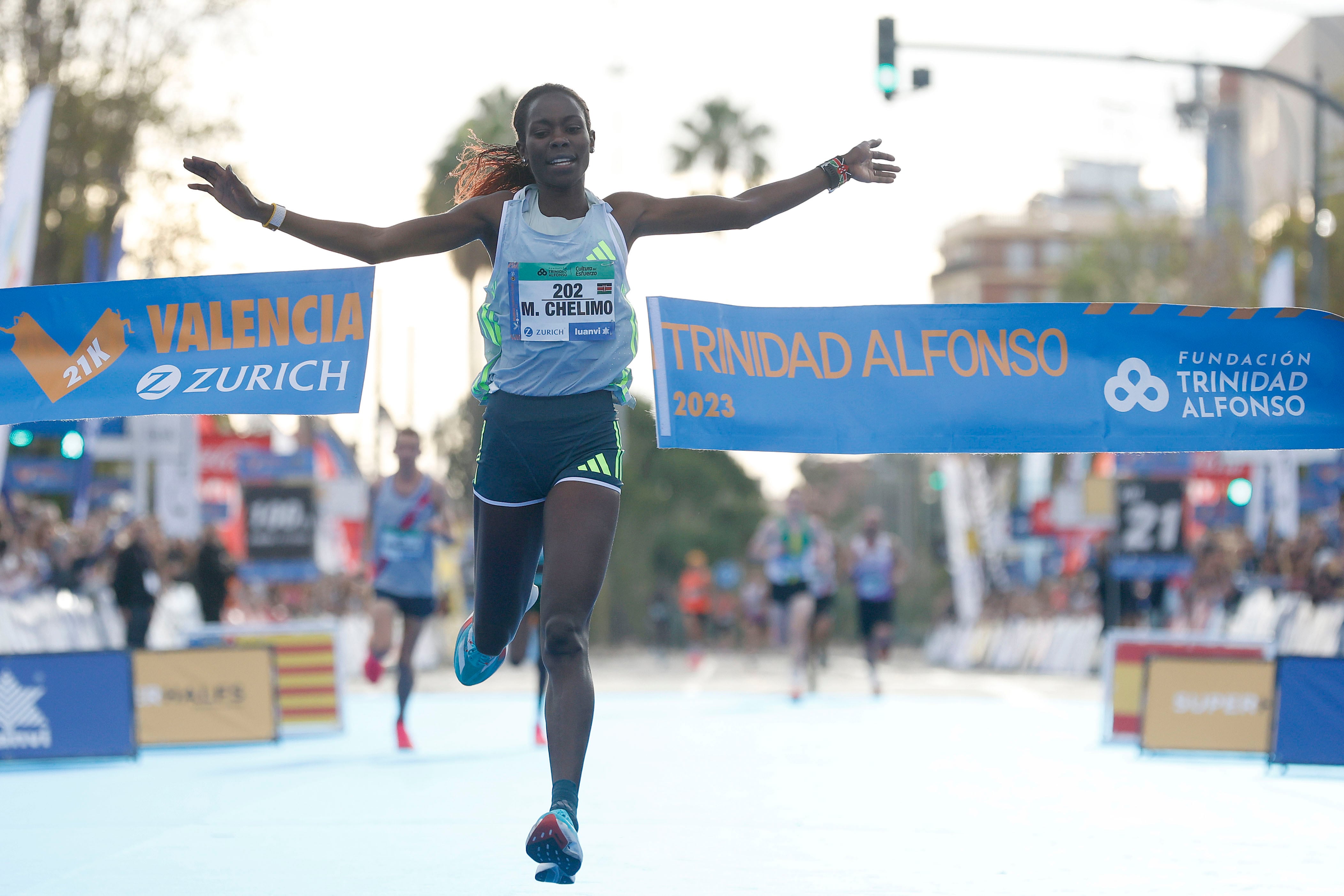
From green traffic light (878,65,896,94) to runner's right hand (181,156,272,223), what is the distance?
11642 millimetres

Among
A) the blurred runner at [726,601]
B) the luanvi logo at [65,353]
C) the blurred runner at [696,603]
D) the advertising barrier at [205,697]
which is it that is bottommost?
the blurred runner at [726,601]

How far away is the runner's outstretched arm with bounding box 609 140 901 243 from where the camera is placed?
16.5ft

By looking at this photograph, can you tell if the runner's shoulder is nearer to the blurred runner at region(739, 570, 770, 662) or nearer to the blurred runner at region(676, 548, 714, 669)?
the blurred runner at region(739, 570, 770, 662)

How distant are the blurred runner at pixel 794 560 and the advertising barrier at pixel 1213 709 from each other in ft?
18.3

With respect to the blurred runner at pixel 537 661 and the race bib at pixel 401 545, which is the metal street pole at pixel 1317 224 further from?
the race bib at pixel 401 545

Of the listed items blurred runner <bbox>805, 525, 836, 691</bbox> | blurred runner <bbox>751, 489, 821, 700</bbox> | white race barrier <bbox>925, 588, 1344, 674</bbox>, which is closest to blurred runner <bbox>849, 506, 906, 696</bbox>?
blurred runner <bbox>805, 525, 836, 691</bbox>

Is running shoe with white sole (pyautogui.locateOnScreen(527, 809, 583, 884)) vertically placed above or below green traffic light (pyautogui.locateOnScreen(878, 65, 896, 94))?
below

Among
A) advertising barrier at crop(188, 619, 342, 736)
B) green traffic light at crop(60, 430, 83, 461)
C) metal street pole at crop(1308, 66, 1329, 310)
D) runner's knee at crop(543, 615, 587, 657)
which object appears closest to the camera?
runner's knee at crop(543, 615, 587, 657)

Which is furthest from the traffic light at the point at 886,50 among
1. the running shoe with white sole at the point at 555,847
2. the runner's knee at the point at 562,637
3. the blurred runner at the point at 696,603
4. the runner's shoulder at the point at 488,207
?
the blurred runner at the point at 696,603

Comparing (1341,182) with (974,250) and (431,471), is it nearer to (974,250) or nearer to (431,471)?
(431,471)

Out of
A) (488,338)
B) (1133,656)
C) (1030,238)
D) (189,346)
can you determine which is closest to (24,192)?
(189,346)

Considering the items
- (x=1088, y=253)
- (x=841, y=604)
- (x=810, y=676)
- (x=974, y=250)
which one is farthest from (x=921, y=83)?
(x=974, y=250)

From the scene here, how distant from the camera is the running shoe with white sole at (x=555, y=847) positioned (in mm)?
4117

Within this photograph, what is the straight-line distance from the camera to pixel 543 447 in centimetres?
473
